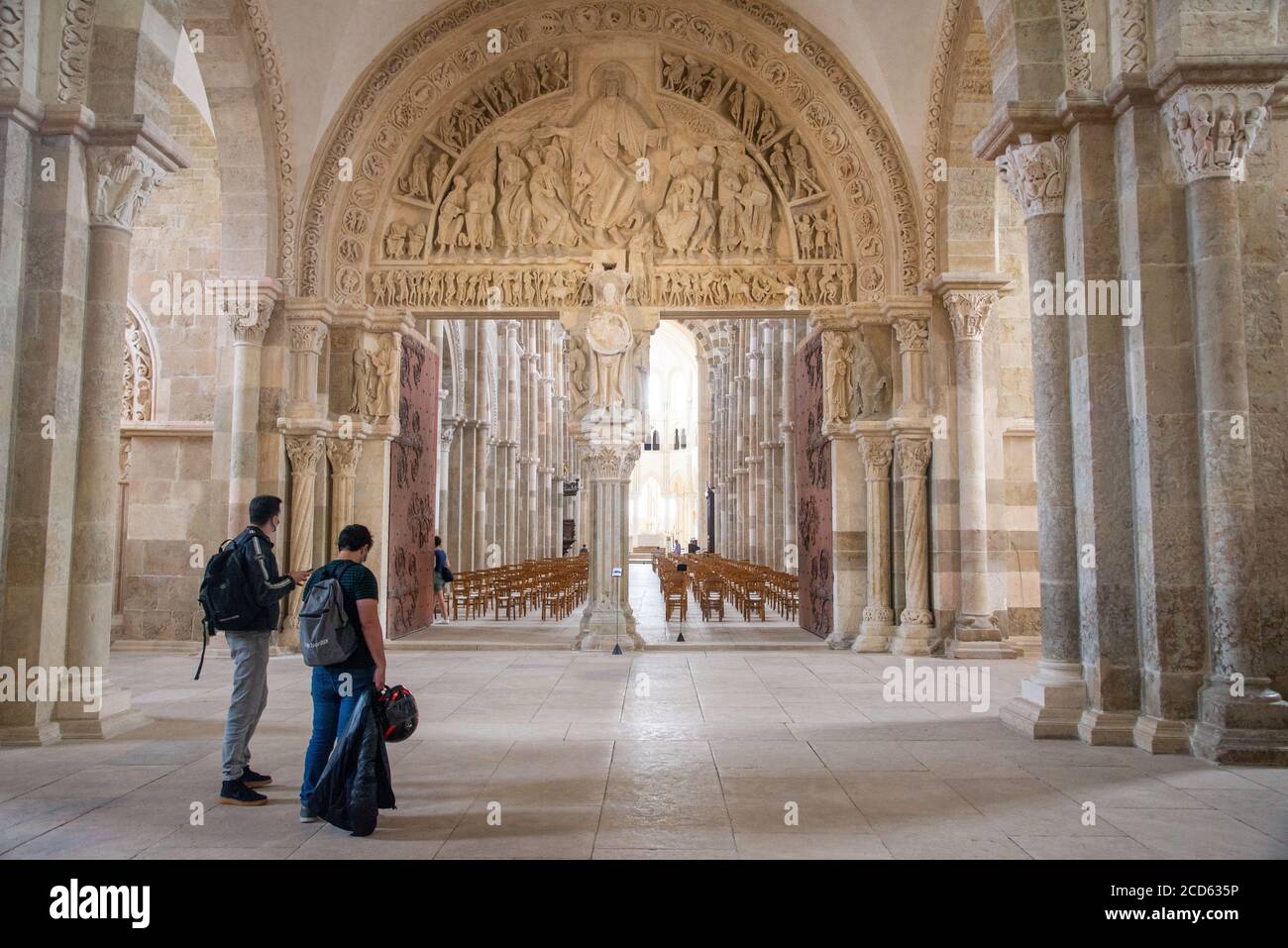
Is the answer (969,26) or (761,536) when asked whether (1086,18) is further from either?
(761,536)

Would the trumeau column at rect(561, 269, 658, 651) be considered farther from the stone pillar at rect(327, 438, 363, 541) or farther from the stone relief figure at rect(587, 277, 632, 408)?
the stone pillar at rect(327, 438, 363, 541)

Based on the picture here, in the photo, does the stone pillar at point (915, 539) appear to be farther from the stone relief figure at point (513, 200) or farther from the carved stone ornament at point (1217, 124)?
the stone relief figure at point (513, 200)

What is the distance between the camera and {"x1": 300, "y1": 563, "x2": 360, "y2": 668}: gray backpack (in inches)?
175

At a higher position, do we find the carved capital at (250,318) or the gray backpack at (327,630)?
the carved capital at (250,318)

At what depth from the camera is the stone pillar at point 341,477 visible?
12.4m

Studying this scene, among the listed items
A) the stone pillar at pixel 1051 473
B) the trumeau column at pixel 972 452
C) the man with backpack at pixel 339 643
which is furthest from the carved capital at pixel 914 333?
the man with backpack at pixel 339 643

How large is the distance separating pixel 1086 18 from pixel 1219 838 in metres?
5.83

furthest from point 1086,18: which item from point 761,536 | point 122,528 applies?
point 761,536

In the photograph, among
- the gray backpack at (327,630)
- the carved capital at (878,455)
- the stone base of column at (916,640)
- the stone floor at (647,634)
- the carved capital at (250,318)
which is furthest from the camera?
the stone floor at (647,634)

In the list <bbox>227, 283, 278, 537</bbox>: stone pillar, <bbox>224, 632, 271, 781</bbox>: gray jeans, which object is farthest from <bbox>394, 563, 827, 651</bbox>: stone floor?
<bbox>224, 632, 271, 781</bbox>: gray jeans

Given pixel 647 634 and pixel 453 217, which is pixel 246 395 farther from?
pixel 647 634

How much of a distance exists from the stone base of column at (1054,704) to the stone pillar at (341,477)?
8952mm

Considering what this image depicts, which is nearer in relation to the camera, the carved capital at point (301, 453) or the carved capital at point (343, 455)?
the carved capital at point (301, 453)

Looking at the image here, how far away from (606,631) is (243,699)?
750cm
